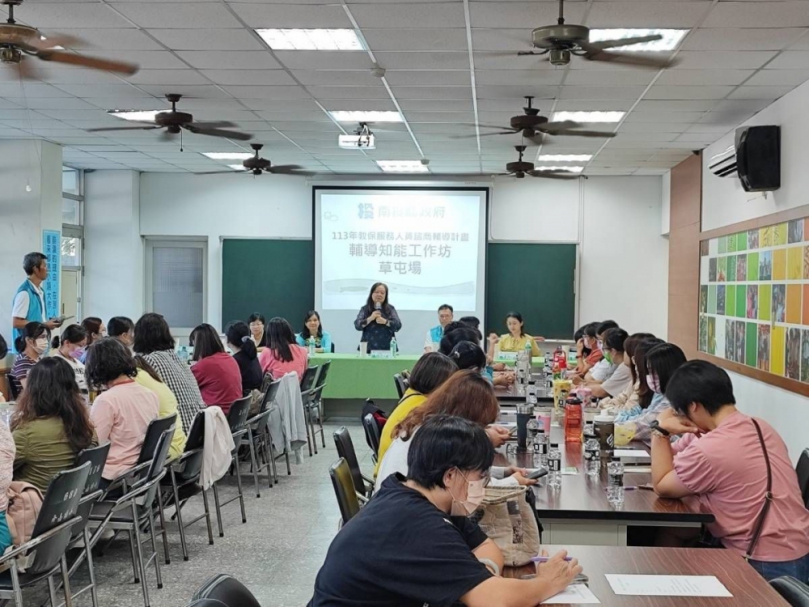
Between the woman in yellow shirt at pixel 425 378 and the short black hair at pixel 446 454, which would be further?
the woman in yellow shirt at pixel 425 378

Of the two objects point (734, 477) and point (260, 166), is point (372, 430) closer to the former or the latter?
point (734, 477)

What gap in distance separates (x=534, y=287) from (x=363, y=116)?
4904mm

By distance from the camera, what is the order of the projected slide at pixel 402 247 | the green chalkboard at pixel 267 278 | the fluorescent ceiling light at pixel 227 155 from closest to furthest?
the fluorescent ceiling light at pixel 227 155
the projected slide at pixel 402 247
the green chalkboard at pixel 267 278

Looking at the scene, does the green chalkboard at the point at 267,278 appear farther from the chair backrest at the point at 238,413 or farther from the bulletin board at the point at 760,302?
the chair backrest at the point at 238,413

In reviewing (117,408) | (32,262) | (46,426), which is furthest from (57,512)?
(32,262)

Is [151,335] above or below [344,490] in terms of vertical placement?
above

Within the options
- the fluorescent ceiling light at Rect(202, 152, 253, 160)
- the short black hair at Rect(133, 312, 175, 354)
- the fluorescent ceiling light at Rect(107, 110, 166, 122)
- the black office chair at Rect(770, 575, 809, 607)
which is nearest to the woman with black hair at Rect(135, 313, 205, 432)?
the short black hair at Rect(133, 312, 175, 354)

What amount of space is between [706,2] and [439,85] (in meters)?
2.57

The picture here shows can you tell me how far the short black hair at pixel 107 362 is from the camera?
450cm

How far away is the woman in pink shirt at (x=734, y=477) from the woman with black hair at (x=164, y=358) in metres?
3.23

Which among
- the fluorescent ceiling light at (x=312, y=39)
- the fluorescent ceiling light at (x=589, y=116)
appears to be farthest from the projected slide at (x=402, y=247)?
the fluorescent ceiling light at (x=312, y=39)

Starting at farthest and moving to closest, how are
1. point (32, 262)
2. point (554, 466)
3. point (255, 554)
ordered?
point (32, 262) → point (255, 554) → point (554, 466)

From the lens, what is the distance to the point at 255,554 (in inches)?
200

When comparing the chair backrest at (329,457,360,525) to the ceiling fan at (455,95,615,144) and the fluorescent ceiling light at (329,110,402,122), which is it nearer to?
the ceiling fan at (455,95,615,144)
